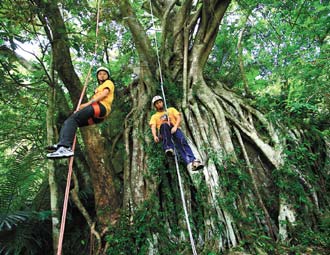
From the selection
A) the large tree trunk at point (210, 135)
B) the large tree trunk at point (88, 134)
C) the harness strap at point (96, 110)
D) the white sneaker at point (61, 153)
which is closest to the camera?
the white sneaker at point (61, 153)

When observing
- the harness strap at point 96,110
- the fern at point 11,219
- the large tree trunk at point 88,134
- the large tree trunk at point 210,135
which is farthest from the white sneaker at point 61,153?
the fern at point 11,219

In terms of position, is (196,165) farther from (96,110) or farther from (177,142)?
(96,110)

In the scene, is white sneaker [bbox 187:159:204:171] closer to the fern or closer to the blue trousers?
the blue trousers

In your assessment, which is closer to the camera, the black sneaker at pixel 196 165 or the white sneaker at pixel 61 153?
the white sneaker at pixel 61 153

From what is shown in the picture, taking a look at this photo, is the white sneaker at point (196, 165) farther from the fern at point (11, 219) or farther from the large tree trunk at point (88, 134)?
the fern at point (11, 219)

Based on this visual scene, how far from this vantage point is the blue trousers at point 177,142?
3.51 metres

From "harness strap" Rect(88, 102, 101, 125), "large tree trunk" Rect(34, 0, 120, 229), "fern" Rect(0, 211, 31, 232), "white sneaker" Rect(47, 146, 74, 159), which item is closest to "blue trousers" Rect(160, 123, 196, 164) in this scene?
"large tree trunk" Rect(34, 0, 120, 229)

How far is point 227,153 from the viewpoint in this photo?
378 centimetres

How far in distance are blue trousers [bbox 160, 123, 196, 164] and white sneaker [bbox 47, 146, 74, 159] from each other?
53.9 inches

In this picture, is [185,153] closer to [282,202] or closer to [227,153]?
[227,153]

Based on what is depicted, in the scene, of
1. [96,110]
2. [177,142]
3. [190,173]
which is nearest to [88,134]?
[96,110]

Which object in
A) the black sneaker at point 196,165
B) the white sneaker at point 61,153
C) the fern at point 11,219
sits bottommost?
the fern at point 11,219

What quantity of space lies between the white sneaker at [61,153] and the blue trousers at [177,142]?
1.37 meters

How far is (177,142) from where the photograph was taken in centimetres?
366
